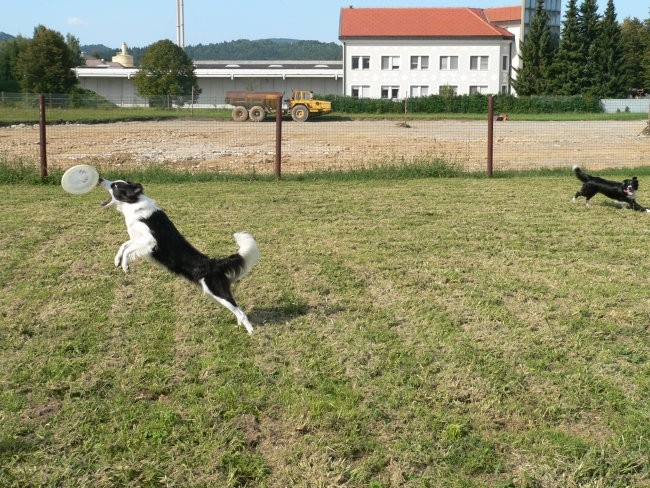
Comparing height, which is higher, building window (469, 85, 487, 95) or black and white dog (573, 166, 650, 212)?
building window (469, 85, 487, 95)

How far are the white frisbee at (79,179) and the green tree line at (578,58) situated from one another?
5753cm

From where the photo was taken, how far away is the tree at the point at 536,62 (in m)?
60.1

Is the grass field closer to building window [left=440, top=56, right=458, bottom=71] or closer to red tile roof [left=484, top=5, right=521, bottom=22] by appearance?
building window [left=440, top=56, right=458, bottom=71]

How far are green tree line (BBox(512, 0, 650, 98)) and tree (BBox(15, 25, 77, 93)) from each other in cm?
3709

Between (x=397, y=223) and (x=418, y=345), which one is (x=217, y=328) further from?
(x=397, y=223)

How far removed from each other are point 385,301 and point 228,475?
2.83 metres

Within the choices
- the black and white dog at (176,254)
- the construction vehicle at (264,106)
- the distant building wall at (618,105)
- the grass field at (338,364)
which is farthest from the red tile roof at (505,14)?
the black and white dog at (176,254)

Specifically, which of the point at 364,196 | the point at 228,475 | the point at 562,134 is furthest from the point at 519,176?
the point at 562,134

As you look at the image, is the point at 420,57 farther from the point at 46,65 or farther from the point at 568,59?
the point at 46,65

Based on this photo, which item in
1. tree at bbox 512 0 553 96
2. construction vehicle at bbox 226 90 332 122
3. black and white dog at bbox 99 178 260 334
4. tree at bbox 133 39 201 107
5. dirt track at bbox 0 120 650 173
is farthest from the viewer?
tree at bbox 512 0 553 96

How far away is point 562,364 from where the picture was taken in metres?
4.51

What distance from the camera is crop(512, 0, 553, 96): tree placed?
60125 mm

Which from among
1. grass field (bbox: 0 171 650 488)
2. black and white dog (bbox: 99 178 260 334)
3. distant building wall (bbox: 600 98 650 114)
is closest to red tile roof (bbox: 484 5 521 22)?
distant building wall (bbox: 600 98 650 114)

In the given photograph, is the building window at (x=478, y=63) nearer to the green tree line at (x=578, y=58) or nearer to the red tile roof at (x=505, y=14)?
the green tree line at (x=578, y=58)
